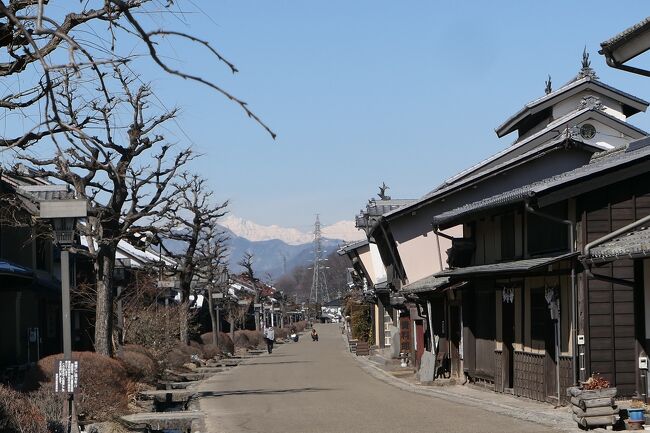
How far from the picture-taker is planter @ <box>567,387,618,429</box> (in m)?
15.8

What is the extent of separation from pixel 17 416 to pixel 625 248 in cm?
1007

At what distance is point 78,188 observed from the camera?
2542 centimetres

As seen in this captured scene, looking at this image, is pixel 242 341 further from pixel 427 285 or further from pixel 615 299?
pixel 615 299

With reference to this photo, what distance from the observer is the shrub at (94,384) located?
747 inches

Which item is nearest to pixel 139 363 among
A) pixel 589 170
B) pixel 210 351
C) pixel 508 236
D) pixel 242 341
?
pixel 508 236

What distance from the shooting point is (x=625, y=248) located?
52.7 feet

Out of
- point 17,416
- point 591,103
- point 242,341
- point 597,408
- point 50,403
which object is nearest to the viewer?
point 17,416

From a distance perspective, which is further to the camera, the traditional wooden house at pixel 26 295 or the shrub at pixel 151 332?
the shrub at pixel 151 332

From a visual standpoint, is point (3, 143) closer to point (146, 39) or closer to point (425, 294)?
point (146, 39)

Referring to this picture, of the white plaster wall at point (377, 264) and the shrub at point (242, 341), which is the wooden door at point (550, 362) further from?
the shrub at point (242, 341)

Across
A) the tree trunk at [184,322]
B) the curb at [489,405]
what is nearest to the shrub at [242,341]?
the tree trunk at [184,322]

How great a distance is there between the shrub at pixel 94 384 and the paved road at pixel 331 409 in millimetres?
2067

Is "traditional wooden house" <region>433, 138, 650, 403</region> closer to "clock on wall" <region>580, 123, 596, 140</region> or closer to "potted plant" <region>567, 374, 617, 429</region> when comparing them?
"potted plant" <region>567, 374, 617, 429</region>

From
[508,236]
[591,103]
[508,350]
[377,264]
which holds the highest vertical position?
[591,103]
